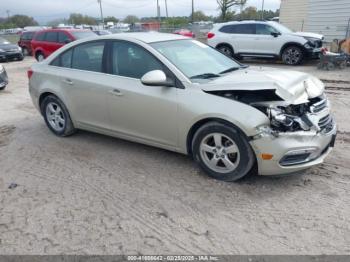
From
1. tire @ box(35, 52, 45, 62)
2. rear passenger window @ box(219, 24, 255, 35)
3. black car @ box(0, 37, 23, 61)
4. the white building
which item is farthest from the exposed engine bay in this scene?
black car @ box(0, 37, 23, 61)

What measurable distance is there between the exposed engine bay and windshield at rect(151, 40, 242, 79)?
0.53 m

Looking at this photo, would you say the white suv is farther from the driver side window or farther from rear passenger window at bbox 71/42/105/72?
the driver side window

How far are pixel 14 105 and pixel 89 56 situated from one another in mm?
4129

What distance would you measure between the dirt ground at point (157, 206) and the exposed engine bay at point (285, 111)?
0.68 meters

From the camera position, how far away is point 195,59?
14.0ft

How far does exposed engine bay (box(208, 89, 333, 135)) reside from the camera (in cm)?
332

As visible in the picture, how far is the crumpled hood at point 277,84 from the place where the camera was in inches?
135

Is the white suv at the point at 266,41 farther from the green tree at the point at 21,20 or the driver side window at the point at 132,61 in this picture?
the green tree at the point at 21,20

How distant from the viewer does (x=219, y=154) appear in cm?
365

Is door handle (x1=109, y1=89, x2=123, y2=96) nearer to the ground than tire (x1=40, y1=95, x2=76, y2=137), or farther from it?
farther from it

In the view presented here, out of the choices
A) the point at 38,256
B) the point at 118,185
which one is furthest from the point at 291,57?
the point at 38,256

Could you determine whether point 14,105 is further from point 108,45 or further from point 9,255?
point 9,255

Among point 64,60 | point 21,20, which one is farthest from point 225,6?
point 21,20

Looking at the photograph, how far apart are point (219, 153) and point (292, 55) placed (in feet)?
33.2
